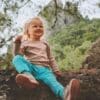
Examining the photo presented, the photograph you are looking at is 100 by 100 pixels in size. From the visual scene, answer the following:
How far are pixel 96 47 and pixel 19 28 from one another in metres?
0.36

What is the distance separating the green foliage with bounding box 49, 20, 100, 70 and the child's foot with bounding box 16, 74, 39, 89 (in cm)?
24

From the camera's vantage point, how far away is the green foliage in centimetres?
169

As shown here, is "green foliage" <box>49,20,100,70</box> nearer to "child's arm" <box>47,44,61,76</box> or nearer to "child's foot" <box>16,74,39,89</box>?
"child's arm" <box>47,44,61,76</box>

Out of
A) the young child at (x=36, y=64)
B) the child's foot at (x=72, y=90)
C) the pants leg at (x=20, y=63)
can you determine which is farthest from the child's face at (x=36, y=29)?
the child's foot at (x=72, y=90)

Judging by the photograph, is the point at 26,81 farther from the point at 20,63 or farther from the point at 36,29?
the point at 36,29

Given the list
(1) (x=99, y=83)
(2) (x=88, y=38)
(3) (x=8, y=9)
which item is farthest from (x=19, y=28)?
(1) (x=99, y=83)

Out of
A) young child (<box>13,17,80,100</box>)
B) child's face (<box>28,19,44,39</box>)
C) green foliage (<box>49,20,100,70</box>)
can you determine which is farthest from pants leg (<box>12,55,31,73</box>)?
green foliage (<box>49,20,100,70</box>)

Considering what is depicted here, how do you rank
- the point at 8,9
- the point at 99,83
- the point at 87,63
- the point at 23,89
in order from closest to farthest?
1. the point at 23,89
2. the point at 99,83
3. the point at 87,63
4. the point at 8,9

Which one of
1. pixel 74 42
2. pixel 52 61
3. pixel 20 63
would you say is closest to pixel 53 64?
pixel 52 61

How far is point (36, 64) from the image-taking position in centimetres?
151

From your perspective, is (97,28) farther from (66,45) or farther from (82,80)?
(82,80)

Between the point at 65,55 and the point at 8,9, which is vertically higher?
the point at 8,9

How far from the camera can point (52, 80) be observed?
58.7 inches

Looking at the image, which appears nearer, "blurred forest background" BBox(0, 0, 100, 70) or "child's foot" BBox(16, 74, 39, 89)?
"child's foot" BBox(16, 74, 39, 89)
